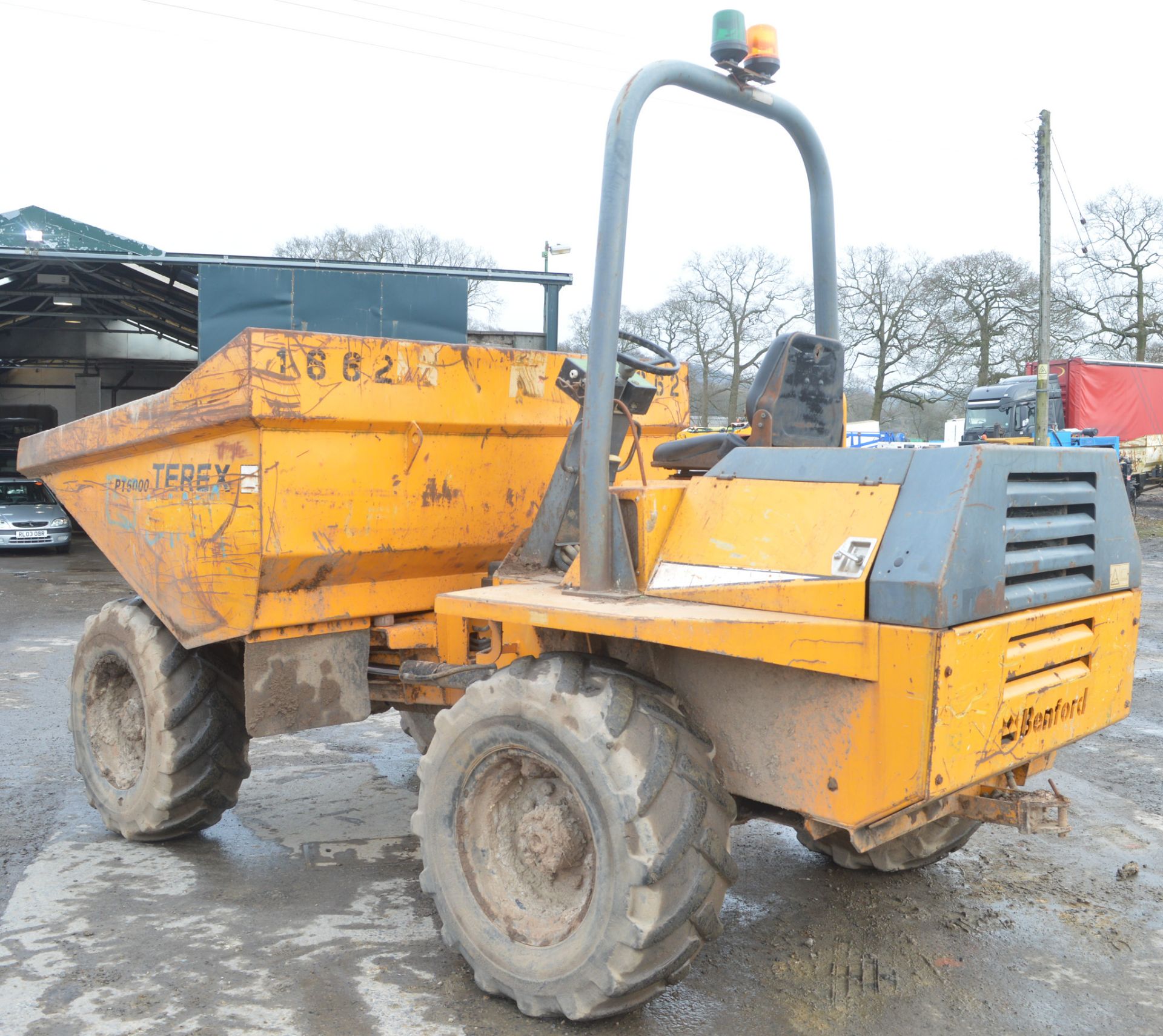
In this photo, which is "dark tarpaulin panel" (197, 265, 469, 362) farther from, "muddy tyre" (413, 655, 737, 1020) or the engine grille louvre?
the engine grille louvre

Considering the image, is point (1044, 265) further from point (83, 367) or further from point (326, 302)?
point (83, 367)

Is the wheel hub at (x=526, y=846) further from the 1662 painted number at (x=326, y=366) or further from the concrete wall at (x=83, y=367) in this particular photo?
the concrete wall at (x=83, y=367)

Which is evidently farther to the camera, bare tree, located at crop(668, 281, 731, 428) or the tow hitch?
bare tree, located at crop(668, 281, 731, 428)

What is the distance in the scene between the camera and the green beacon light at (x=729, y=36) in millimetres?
3236

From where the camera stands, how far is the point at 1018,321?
34.5 m

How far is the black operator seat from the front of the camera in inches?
134

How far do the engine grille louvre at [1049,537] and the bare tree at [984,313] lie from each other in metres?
33.6

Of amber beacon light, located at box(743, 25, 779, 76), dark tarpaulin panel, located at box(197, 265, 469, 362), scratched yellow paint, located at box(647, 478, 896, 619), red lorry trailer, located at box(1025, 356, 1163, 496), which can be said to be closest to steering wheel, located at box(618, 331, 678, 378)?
scratched yellow paint, located at box(647, 478, 896, 619)

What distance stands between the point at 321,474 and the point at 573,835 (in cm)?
159

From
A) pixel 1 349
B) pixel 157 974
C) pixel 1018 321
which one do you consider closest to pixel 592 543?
pixel 157 974

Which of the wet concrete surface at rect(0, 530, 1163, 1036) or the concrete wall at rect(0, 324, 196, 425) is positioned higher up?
the concrete wall at rect(0, 324, 196, 425)

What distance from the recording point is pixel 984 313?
35.0 meters

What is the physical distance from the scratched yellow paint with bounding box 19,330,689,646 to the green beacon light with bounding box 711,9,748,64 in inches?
58.8

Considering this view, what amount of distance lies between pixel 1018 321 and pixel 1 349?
29764 mm
